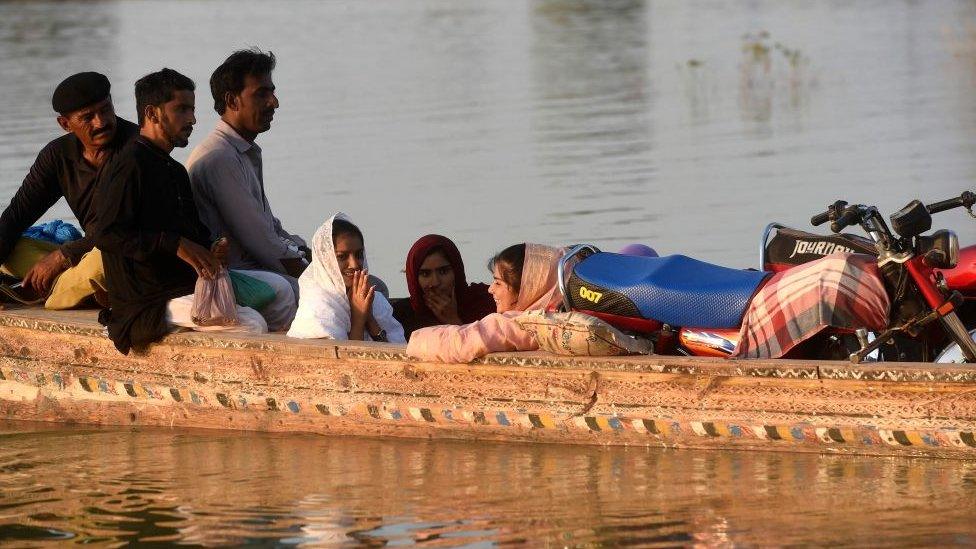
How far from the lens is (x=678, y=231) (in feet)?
38.2

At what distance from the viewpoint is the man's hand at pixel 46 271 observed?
7598 mm

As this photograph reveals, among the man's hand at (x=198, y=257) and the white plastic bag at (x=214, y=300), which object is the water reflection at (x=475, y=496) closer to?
the white plastic bag at (x=214, y=300)

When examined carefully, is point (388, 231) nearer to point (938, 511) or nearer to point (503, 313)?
point (503, 313)

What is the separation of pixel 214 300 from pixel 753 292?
2.08 meters

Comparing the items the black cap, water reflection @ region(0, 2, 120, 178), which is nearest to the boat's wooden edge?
the black cap

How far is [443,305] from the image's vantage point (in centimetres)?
699

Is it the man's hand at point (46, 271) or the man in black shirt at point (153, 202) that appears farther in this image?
the man's hand at point (46, 271)

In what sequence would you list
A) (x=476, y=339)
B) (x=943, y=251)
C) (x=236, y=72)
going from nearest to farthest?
(x=943, y=251) < (x=476, y=339) < (x=236, y=72)

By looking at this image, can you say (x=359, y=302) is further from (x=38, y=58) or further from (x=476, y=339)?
(x=38, y=58)

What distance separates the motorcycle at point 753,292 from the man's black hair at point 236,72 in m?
1.65

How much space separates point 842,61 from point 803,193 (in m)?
9.29

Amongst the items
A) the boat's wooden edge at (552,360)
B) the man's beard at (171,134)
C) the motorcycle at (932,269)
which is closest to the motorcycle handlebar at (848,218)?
the motorcycle at (932,269)

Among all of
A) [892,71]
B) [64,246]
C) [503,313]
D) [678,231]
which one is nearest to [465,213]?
[678,231]

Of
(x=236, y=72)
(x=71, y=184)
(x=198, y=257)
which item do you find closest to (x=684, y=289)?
(x=198, y=257)
